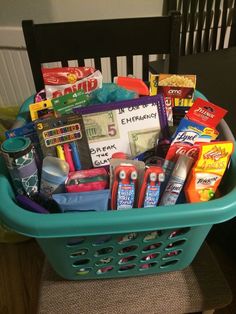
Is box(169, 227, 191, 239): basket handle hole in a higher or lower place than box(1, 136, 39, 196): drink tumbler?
lower

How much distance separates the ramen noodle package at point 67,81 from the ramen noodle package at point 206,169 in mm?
284

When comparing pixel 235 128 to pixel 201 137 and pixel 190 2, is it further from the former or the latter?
pixel 190 2

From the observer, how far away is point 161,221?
0.41 m

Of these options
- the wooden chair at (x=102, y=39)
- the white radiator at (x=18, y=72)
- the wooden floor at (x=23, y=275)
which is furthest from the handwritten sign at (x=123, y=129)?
the white radiator at (x=18, y=72)

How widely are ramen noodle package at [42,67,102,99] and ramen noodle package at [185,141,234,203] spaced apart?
0.93 ft

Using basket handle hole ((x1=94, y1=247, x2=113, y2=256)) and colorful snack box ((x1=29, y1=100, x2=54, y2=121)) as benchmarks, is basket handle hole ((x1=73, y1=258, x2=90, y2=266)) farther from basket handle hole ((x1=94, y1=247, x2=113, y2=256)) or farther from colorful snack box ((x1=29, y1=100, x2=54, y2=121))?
colorful snack box ((x1=29, y1=100, x2=54, y2=121))

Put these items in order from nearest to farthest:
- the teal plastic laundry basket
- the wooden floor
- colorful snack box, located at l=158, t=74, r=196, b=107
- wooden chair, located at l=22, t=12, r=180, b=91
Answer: the teal plastic laundry basket
colorful snack box, located at l=158, t=74, r=196, b=107
wooden chair, located at l=22, t=12, r=180, b=91
the wooden floor

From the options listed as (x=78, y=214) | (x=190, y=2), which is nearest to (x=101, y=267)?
(x=78, y=214)

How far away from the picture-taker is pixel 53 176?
49 cm

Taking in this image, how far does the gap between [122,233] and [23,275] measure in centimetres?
77

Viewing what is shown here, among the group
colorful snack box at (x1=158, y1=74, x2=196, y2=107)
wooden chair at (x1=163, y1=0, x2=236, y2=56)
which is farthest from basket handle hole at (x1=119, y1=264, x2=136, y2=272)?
wooden chair at (x1=163, y1=0, x2=236, y2=56)

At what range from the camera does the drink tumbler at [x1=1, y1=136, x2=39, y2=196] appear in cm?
46

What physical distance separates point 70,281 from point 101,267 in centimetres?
9

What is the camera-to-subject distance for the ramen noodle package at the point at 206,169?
479 mm
